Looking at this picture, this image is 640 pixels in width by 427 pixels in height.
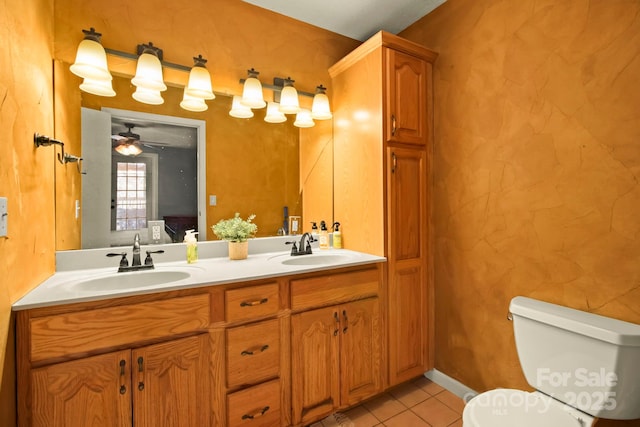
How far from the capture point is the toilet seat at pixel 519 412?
1.09 m

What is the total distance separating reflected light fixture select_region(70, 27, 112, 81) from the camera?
141cm

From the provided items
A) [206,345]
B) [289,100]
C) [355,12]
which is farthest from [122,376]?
[355,12]

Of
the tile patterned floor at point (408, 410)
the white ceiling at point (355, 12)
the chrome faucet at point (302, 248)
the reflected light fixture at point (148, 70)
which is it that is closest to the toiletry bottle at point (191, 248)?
the chrome faucet at point (302, 248)

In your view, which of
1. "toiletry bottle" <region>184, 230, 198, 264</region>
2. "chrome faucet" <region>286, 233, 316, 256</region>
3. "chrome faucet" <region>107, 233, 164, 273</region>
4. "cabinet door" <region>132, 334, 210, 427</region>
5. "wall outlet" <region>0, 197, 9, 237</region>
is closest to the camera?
"wall outlet" <region>0, 197, 9, 237</region>

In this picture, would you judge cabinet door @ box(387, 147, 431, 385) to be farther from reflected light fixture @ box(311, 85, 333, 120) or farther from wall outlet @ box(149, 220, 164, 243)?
wall outlet @ box(149, 220, 164, 243)

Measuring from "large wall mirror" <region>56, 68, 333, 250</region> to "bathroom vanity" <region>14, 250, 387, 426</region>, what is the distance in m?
0.30

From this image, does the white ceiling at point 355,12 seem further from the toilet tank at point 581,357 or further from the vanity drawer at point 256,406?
the vanity drawer at point 256,406

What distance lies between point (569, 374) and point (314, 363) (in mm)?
1106

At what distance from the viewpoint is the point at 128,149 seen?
1.65m

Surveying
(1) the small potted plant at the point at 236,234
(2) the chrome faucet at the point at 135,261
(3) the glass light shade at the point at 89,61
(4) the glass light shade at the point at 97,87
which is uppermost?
(3) the glass light shade at the point at 89,61

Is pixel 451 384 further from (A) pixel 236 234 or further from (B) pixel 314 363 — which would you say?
(A) pixel 236 234

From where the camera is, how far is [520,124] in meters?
1.56

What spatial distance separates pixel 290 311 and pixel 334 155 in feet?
4.09

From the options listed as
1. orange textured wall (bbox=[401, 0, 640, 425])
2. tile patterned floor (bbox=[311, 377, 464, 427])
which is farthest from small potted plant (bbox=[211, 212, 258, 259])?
orange textured wall (bbox=[401, 0, 640, 425])
